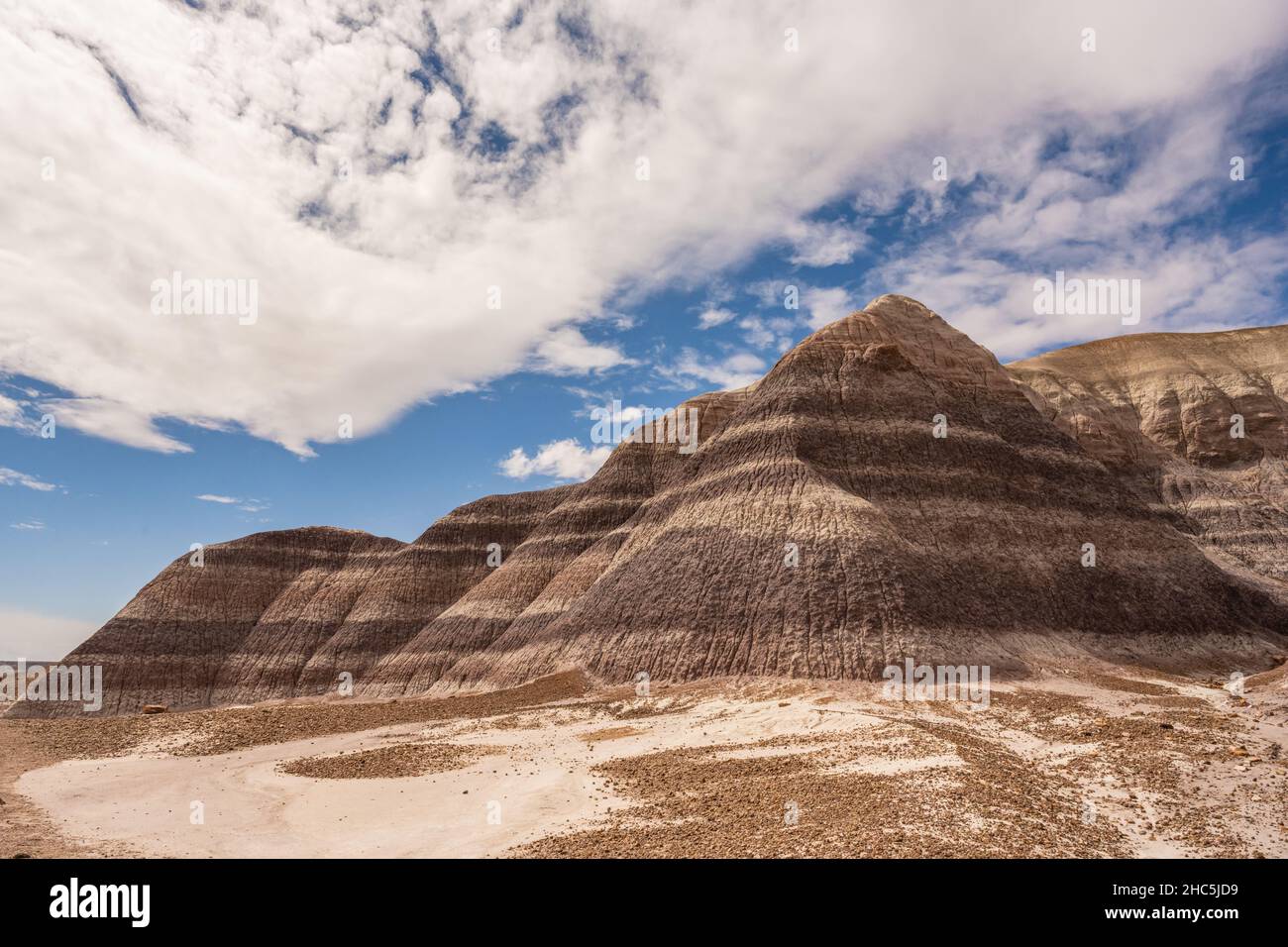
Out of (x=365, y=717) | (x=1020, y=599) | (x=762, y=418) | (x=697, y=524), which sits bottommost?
(x=365, y=717)

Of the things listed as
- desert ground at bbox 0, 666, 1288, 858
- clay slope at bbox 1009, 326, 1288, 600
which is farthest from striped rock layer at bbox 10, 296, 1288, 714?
desert ground at bbox 0, 666, 1288, 858

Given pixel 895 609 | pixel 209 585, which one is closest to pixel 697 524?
pixel 895 609

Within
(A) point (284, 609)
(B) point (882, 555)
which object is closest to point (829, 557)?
(B) point (882, 555)

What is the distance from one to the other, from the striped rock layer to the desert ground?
24.2ft

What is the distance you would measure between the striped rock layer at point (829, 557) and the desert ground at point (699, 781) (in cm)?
736

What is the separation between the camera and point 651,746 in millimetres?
21203

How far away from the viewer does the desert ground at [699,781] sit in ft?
Result: 37.2

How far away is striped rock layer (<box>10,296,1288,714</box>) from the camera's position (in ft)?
115

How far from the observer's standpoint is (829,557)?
3566 centimetres

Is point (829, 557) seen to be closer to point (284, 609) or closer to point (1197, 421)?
point (284, 609)

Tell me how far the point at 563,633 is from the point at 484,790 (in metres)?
25.4

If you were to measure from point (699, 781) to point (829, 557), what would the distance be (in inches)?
854
